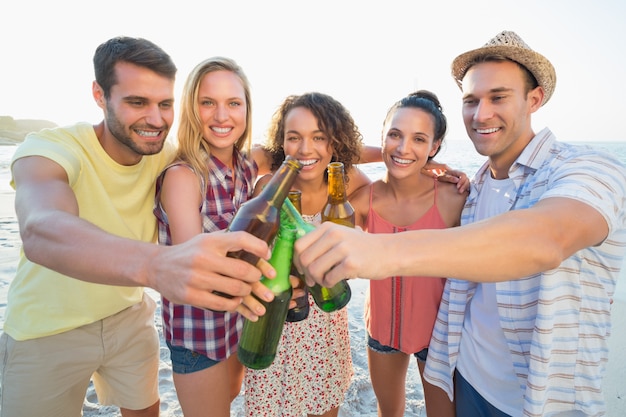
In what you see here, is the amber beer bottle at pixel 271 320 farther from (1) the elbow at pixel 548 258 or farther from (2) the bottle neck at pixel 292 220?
(1) the elbow at pixel 548 258

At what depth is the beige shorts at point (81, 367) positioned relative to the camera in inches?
93.6

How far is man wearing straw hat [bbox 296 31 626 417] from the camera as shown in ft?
3.64

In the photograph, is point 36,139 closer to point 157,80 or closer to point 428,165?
point 157,80

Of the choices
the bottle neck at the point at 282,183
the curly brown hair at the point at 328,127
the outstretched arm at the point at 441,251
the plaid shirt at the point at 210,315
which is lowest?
the plaid shirt at the point at 210,315

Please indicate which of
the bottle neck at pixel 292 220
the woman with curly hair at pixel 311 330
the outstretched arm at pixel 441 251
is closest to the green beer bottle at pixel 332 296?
the bottle neck at pixel 292 220

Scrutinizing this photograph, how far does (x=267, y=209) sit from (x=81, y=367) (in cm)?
230

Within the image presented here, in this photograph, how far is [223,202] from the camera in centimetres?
225

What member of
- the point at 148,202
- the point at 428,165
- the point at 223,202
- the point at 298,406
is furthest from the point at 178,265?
the point at 428,165

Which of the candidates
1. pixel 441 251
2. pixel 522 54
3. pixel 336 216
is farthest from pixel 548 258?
pixel 522 54

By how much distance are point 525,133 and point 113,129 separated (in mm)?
2783

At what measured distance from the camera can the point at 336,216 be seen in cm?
217

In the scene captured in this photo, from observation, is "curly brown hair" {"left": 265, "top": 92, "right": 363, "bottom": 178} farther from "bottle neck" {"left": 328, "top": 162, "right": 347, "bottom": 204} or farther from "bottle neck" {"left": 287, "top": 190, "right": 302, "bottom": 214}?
"bottle neck" {"left": 287, "top": 190, "right": 302, "bottom": 214}

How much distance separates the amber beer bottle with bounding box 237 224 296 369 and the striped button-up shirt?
121 centimetres

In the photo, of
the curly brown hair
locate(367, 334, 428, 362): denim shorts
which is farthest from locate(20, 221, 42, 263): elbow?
locate(367, 334, 428, 362): denim shorts
